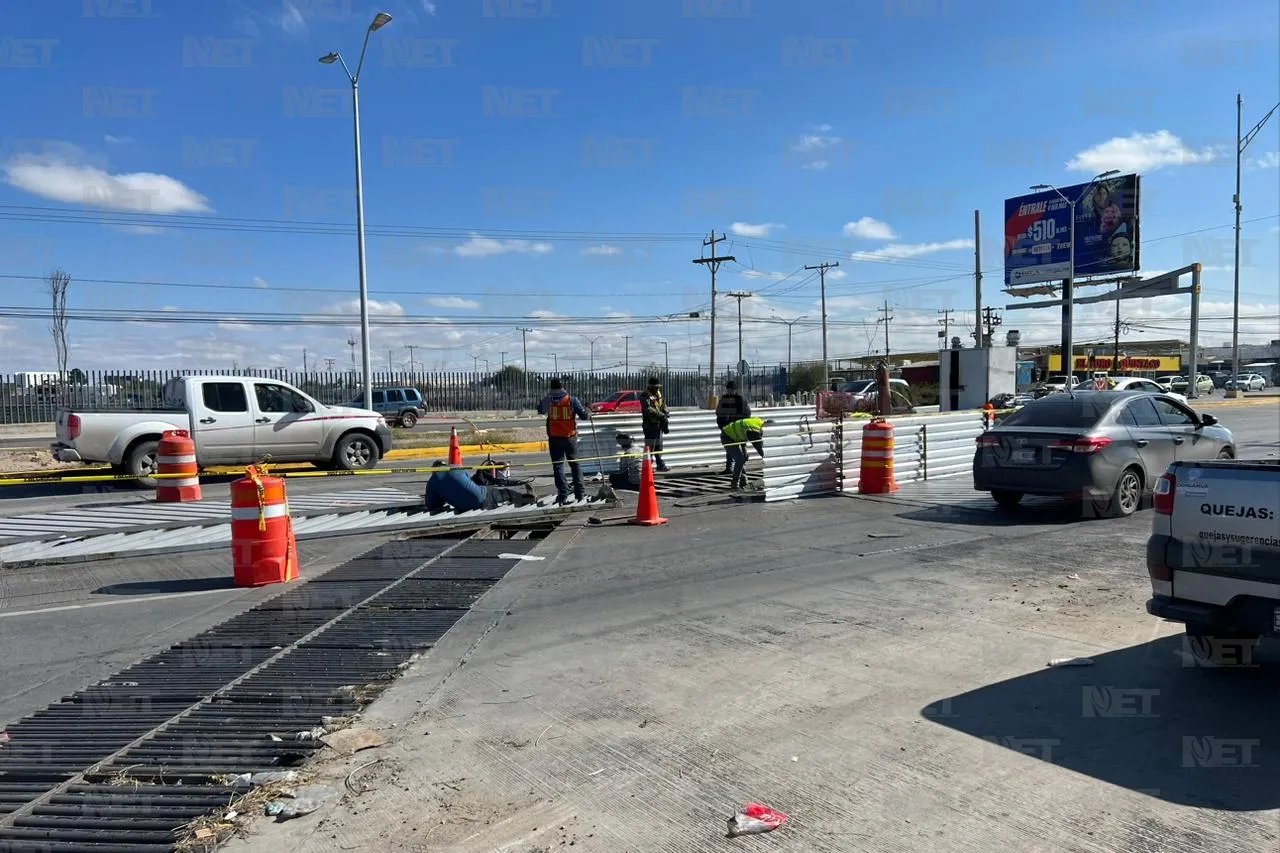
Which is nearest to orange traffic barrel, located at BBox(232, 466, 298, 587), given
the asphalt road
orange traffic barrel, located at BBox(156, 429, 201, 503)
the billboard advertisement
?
the asphalt road

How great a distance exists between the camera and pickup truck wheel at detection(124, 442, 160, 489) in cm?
1484

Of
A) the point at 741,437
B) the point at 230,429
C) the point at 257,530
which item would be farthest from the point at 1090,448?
the point at 230,429

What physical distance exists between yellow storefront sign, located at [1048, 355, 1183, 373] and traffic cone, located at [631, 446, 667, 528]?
2888 inches

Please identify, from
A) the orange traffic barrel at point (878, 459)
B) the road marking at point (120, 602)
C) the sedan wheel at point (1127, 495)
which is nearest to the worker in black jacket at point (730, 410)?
the orange traffic barrel at point (878, 459)

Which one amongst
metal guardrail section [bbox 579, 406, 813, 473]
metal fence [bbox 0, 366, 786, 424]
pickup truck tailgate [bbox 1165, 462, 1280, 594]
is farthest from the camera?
metal fence [bbox 0, 366, 786, 424]

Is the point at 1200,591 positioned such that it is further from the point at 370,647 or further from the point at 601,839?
the point at 370,647

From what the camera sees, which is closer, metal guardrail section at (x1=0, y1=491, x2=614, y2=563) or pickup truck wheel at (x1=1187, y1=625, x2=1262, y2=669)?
pickup truck wheel at (x1=1187, y1=625, x2=1262, y2=669)

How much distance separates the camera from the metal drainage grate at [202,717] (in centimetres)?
379

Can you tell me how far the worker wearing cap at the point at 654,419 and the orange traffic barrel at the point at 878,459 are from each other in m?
3.53

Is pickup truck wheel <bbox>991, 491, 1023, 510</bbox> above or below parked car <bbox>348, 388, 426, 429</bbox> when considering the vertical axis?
below

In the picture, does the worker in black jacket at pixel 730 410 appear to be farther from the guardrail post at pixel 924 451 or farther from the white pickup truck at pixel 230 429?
the white pickup truck at pixel 230 429

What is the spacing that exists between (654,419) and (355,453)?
6.08 metres

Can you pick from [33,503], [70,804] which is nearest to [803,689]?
[70,804]

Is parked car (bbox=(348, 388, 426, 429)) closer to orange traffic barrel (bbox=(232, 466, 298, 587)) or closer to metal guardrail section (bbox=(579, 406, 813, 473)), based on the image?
metal guardrail section (bbox=(579, 406, 813, 473))
